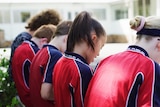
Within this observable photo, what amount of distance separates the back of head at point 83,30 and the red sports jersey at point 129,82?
15.3 inches

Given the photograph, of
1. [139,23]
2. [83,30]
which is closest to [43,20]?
[83,30]

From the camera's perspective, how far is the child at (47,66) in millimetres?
2650

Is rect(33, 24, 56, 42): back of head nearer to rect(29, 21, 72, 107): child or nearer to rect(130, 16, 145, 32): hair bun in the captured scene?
rect(29, 21, 72, 107): child

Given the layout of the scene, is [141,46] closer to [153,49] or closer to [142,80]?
[153,49]

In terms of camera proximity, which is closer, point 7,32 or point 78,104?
point 78,104

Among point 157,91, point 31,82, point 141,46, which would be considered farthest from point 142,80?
point 31,82

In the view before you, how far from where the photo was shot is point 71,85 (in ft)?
7.44

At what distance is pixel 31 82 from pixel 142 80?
1446 millimetres

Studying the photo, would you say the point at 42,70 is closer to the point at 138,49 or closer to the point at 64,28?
the point at 64,28

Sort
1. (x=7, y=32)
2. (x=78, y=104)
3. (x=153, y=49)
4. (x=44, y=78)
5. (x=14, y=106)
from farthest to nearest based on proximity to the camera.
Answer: (x=7, y=32), (x=14, y=106), (x=44, y=78), (x=78, y=104), (x=153, y=49)

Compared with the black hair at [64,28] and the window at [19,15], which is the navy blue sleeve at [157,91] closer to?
the black hair at [64,28]

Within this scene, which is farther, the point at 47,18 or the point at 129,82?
the point at 47,18

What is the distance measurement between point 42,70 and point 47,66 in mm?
90

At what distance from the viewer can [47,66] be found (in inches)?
107
